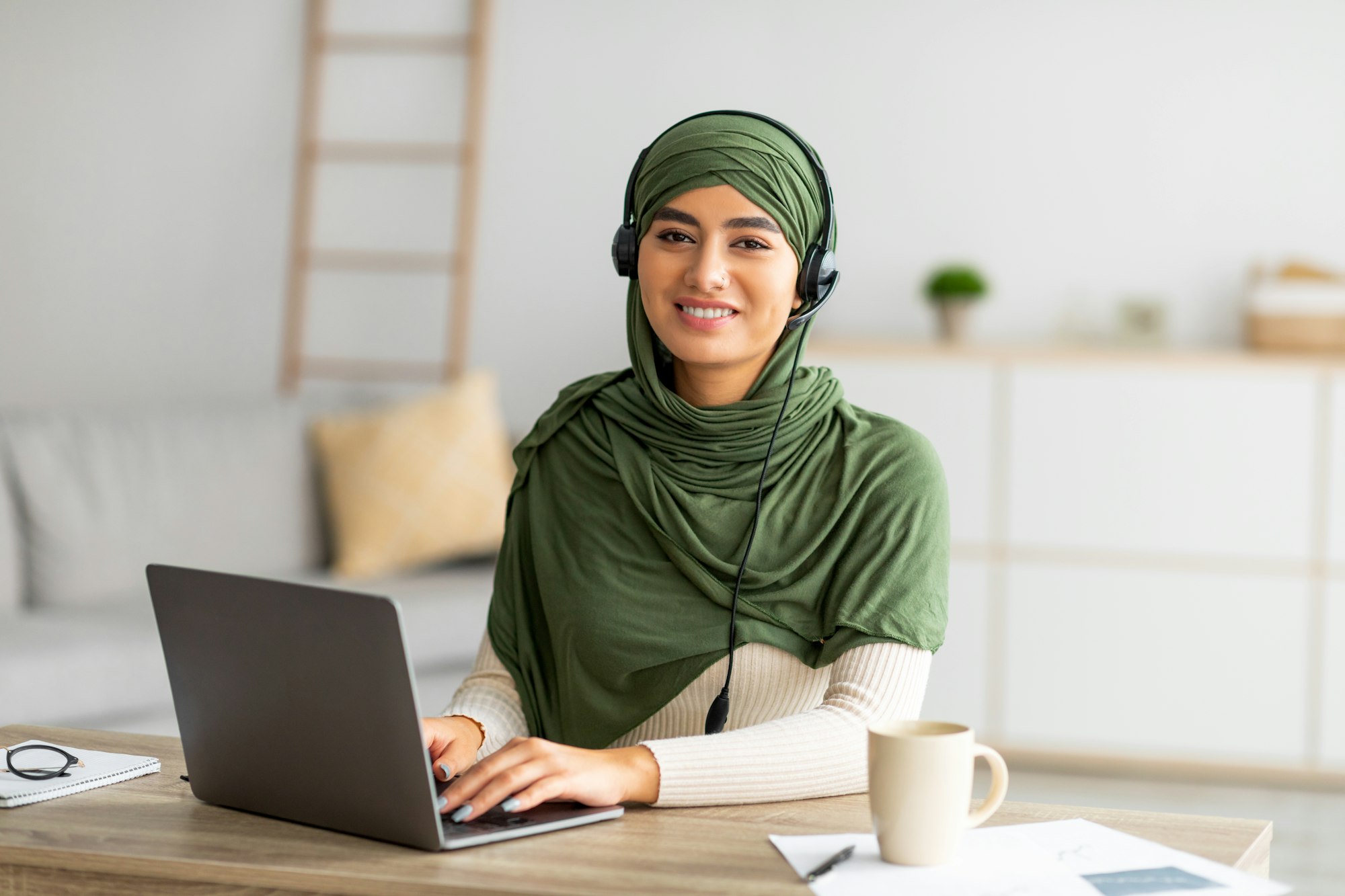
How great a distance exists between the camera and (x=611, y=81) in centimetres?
432

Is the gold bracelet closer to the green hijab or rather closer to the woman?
the woman

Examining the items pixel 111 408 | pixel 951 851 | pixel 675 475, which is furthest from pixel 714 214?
pixel 111 408

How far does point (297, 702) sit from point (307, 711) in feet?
0.04

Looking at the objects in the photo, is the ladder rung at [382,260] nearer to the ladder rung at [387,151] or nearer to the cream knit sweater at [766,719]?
the ladder rung at [387,151]

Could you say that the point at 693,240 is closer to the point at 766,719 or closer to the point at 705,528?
the point at 705,528

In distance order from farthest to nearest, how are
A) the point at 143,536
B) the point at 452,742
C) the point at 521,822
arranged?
the point at 143,536 < the point at 452,742 < the point at 521,822

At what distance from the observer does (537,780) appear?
3.93ft

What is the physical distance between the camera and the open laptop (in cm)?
108

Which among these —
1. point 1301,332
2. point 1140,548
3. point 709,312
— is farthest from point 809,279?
point 1301,332

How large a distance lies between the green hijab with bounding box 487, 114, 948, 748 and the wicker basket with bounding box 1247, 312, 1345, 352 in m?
2.56

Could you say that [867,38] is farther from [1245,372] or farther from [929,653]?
[929,653]

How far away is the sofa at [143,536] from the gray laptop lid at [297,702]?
6.20 ft

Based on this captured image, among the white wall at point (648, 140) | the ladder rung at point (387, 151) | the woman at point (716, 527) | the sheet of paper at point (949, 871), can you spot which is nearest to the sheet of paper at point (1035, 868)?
the sheet of paper at point (949, 871)

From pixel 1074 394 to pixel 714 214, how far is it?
2446 mm
